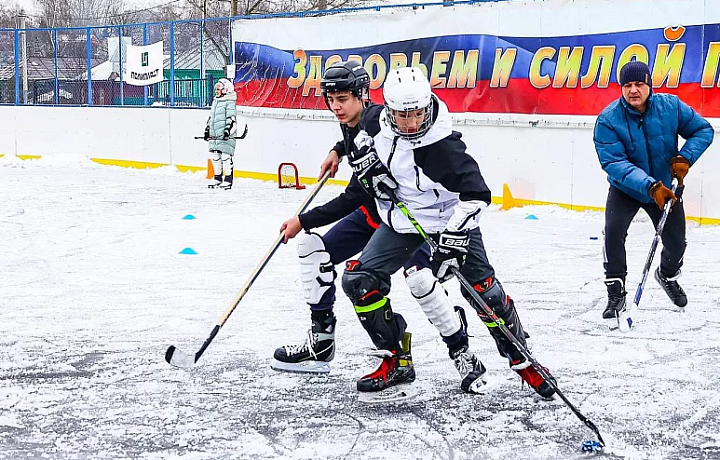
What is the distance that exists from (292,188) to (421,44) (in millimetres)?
2654

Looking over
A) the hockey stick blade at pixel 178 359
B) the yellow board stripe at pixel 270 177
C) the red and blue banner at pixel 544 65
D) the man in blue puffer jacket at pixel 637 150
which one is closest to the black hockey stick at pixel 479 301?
the hockey stick blade at pixel 178 359

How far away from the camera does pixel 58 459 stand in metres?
3.37

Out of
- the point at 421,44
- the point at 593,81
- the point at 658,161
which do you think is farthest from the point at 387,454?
the point at 421,44

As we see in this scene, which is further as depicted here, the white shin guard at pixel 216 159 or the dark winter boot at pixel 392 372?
the white shin guard at pixel 216 159

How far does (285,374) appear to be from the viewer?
4.44 m

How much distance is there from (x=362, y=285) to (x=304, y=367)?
70cm

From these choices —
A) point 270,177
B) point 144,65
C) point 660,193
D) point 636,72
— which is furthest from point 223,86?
point 660,193

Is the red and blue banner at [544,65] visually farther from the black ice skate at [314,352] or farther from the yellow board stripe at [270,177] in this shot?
the black ice skate at [314,352]

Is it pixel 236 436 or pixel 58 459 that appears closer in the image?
pixel 58 459

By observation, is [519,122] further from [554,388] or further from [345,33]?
[554,388]

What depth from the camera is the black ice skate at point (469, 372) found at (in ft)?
13.4

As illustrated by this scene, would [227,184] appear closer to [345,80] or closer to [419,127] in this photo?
[345,80]

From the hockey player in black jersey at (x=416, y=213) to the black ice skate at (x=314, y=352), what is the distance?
436 mm

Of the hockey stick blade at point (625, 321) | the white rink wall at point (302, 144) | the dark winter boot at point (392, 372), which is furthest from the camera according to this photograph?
the white rink wall at point (302, 144)
